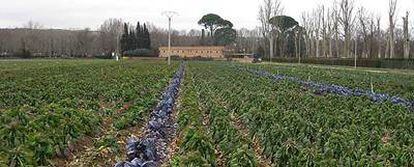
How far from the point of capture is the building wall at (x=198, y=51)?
106 m

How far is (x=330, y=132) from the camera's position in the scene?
1026cm

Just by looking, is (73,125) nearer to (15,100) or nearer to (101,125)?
(101,125)

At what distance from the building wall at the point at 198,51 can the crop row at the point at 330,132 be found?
8837 cm

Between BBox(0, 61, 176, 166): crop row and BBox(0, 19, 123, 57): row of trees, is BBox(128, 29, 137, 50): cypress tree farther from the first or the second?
BBox(0, 61, 176, 166): crop row

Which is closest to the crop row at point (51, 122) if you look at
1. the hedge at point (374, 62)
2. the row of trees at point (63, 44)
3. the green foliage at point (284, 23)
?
the hedge at point (374, 62)

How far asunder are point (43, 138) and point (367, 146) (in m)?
5.10

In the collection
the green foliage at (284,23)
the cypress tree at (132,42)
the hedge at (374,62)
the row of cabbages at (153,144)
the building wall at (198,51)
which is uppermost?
the green foliage at (284,23)

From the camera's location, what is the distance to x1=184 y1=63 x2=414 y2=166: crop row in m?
7.88

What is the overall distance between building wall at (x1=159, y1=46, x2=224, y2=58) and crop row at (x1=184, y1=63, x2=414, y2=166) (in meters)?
88.4

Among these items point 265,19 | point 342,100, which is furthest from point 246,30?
point 342,100

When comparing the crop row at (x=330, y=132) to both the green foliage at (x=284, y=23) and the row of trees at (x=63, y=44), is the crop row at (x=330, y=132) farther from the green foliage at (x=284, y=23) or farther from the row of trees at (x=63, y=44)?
the row of trees at (x=63, y=44)

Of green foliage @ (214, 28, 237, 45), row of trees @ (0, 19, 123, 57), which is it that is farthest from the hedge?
row of trees @ (0, 19, 123, 57)

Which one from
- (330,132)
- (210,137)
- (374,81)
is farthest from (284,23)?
Answer: (210,137)

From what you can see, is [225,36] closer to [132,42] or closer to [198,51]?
[198,51]
